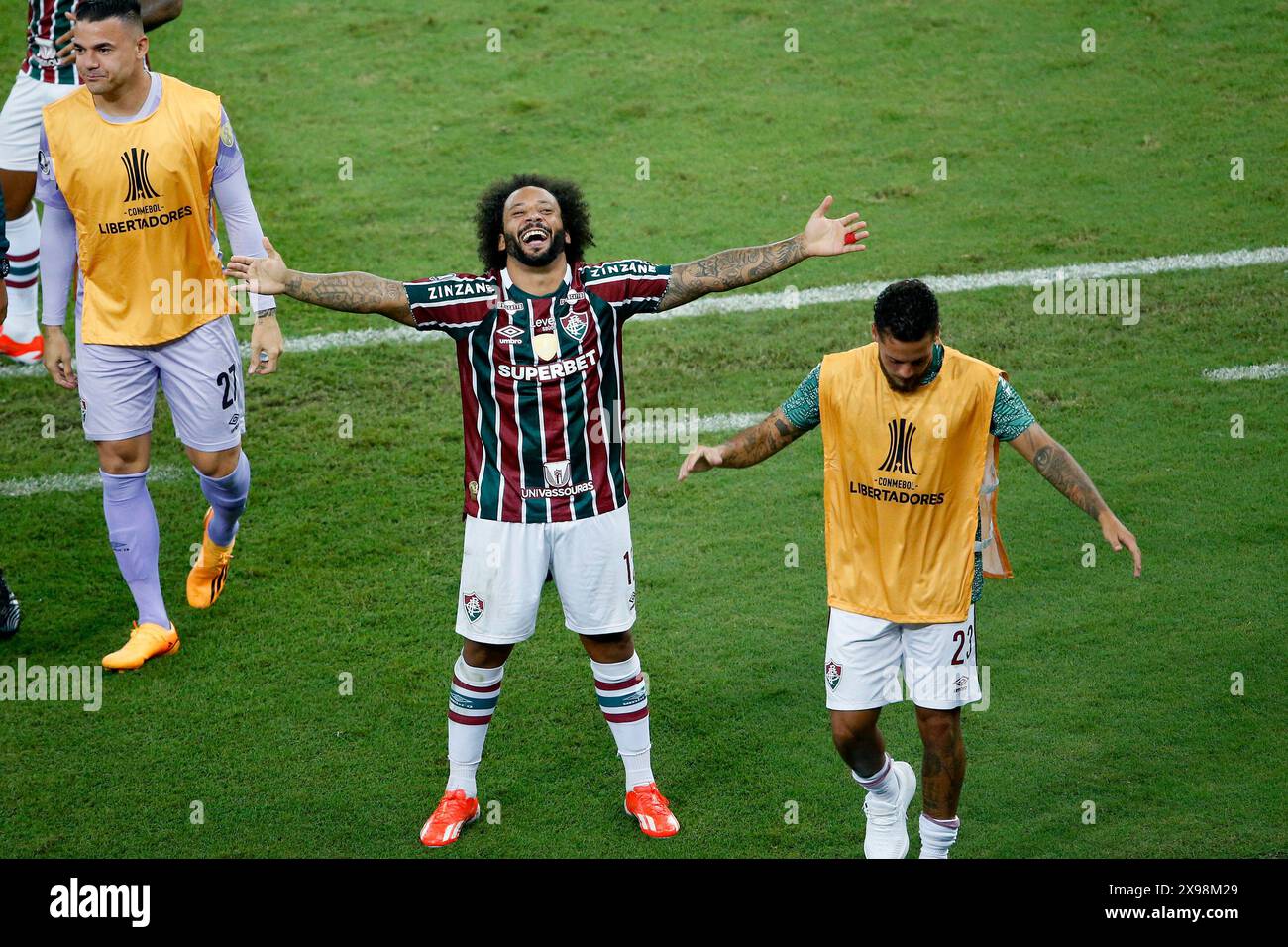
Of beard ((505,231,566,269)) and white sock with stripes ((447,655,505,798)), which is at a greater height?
beard ((505,231,566,269))

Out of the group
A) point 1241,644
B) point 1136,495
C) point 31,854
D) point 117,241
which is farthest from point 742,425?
point 31,854

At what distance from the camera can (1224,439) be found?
8.65 meters

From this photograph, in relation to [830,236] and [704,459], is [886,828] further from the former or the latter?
[830,236]

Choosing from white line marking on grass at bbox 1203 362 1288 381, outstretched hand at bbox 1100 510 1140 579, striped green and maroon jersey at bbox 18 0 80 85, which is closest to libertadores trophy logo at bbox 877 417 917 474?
outstretched hand at bbox 1100 510 1140 579

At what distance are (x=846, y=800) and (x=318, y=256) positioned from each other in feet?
21.4

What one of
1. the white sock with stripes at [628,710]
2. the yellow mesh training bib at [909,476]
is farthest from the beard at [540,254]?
the white sock with stripes at [628,710]

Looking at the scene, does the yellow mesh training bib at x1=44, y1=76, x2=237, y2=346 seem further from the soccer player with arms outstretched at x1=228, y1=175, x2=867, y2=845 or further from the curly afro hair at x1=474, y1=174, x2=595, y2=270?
the curly afro hair at x1=474, y1=174, x2=595, y2=270

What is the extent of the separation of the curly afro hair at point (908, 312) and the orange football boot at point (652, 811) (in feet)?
6.97

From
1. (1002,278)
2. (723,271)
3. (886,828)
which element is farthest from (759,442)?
(1002,278)

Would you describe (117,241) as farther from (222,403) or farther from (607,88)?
(607,88)

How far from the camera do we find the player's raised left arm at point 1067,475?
5.21 meters

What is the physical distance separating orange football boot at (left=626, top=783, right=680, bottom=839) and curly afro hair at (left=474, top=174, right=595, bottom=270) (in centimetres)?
210

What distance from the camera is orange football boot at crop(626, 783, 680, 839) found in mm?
6027

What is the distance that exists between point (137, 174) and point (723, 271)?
2670 mm
